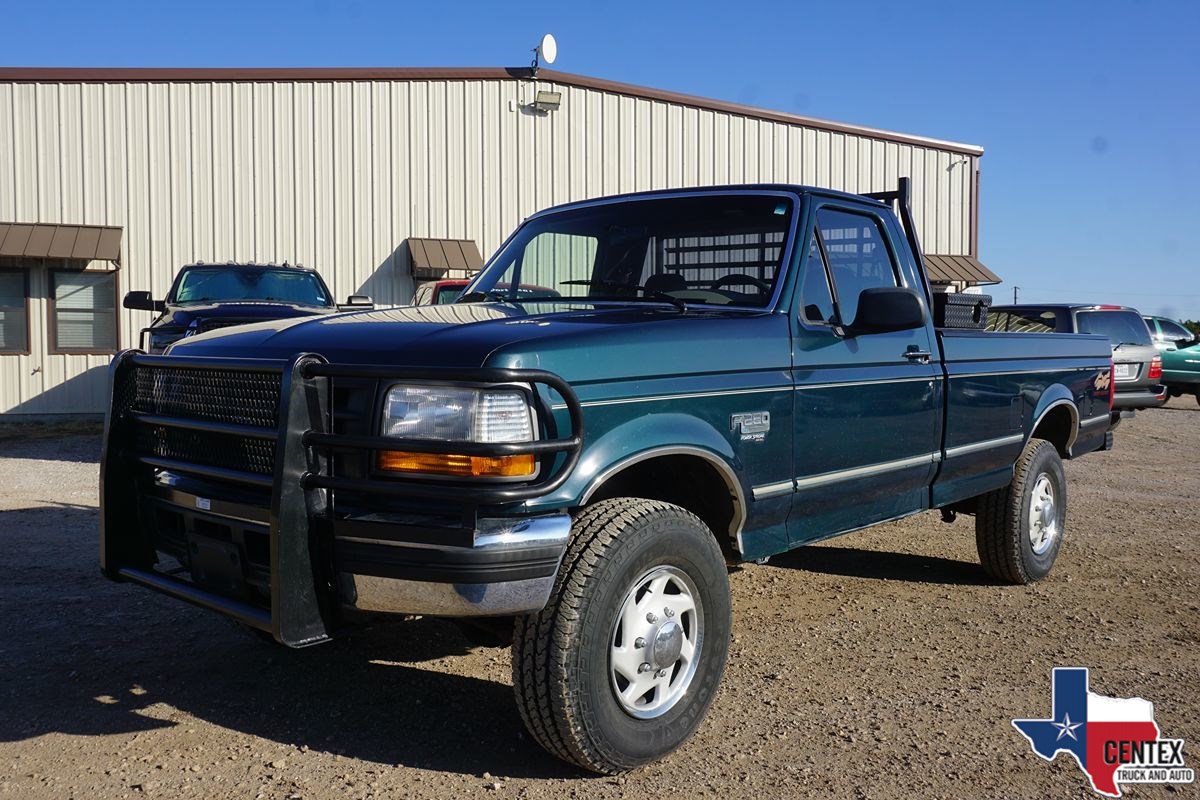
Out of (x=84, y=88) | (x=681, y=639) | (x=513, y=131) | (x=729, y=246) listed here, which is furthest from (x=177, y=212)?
(x=681, y=639)

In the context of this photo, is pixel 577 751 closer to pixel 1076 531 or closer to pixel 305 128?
pixel 1076 531

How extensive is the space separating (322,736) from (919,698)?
7.27 ft

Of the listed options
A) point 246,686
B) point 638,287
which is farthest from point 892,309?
point 246,686

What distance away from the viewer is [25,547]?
20.9 ft

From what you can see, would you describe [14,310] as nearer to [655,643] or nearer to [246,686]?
[246,686]

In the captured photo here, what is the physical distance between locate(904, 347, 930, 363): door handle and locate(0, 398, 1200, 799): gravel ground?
1.29m

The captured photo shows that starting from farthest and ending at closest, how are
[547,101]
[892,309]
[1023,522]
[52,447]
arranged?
[547,101] < [52,447] < [1023,522] < [892,309]

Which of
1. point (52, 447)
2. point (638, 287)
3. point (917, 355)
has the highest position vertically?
point (638, 287)

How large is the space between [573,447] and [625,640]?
0.70m

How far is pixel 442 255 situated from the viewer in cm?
1623

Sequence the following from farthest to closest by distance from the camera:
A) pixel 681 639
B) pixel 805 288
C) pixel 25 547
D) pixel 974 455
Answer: pixel 25 547 → pixel 974 455 → pixel 805 288 → pixel 681 639

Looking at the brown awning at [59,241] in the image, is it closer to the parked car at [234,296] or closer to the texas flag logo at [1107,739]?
the parked car at [234,296]

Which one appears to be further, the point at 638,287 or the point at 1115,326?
the point at 1115,326

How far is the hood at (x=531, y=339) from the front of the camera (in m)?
2.93
